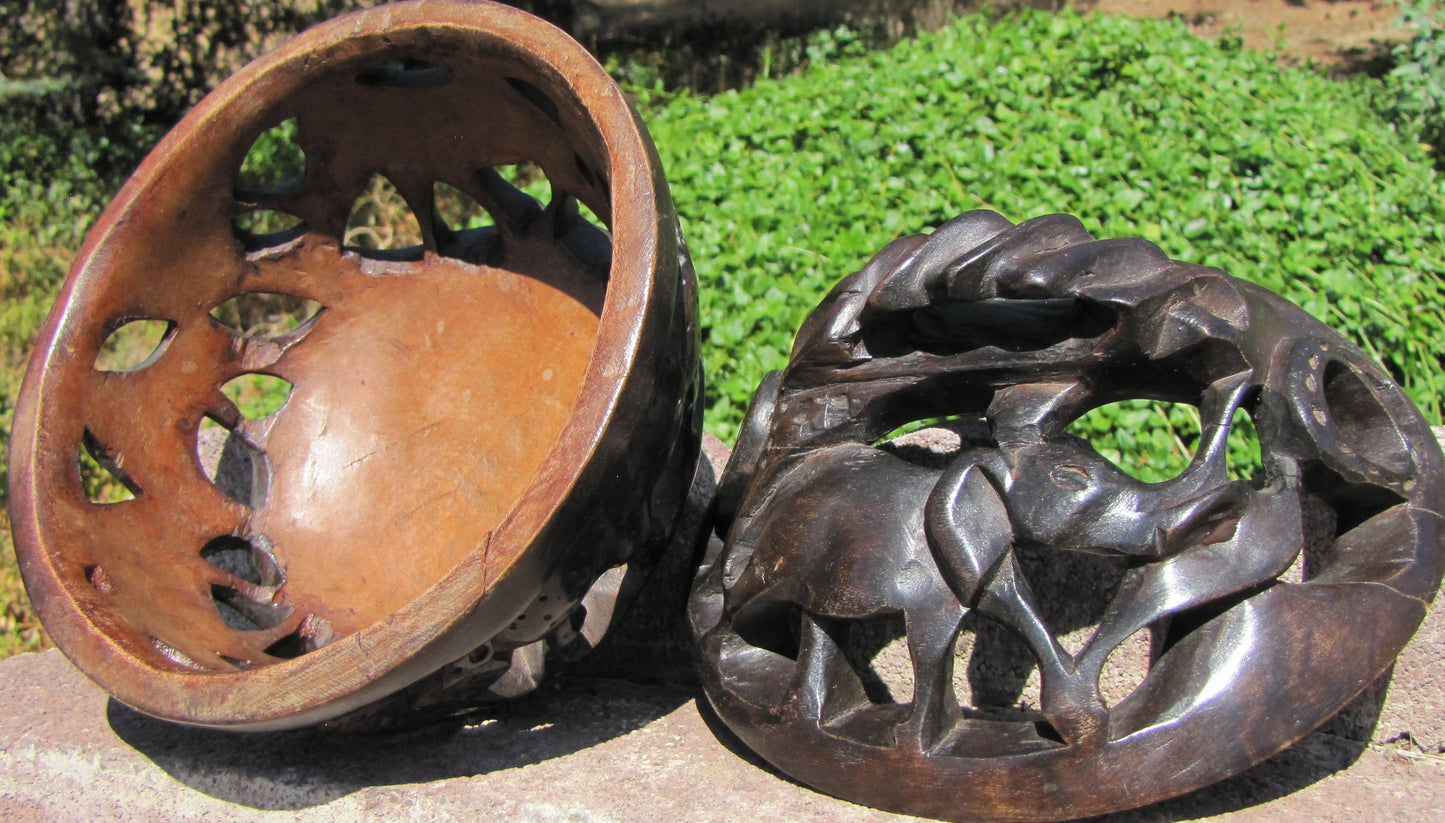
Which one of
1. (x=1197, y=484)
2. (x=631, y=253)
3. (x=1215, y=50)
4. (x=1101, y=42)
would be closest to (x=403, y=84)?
(x=631, y=253)

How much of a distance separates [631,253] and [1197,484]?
2.64 feet

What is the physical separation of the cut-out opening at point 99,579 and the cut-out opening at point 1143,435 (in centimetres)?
193

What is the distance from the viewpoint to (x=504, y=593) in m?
1.57

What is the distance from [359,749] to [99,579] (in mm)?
511

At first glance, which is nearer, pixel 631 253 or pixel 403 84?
pixel 631 253

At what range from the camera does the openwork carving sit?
1.44 meters

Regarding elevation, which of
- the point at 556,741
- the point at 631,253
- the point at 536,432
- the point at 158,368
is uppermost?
the point at 631,253

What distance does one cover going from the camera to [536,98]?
225 centimetres

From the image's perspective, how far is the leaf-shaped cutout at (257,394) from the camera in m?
3.88

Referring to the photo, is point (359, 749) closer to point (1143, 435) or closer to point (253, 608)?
point (253, 608)

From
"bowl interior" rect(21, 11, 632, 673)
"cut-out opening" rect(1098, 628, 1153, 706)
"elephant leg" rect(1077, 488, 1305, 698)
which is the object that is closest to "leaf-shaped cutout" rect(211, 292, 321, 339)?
"bowl interior" rect(21, 11, 632, 673)

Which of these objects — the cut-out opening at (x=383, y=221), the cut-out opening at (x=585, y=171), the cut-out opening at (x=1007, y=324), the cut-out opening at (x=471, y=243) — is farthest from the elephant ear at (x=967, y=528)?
the cut-out opening at (x=383, y=221)

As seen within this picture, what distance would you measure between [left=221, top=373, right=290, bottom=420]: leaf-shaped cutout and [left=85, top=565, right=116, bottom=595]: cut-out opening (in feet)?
6.08

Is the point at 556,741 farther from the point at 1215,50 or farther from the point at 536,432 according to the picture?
the point at 1215,50
